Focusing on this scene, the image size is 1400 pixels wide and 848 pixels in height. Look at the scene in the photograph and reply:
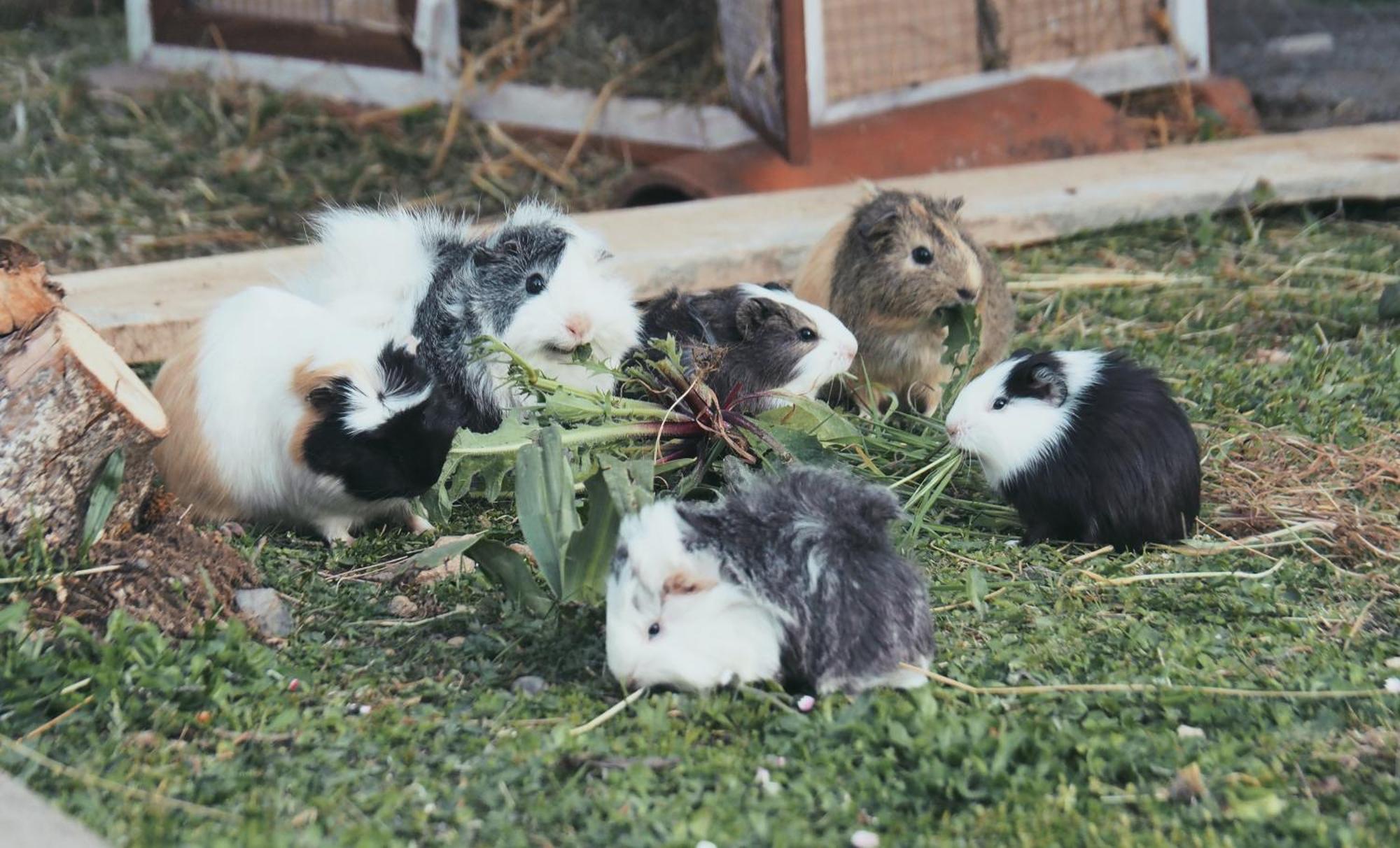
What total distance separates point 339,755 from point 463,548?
1.77 ft

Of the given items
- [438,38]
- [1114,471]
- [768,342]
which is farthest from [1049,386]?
[438,38]

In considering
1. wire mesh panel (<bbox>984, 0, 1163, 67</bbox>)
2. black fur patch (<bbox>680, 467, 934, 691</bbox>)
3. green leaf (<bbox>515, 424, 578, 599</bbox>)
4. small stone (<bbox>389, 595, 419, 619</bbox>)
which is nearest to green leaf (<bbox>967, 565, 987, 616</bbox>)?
black fur patch (<bbox>680, 467, 934, 691</bbox>)

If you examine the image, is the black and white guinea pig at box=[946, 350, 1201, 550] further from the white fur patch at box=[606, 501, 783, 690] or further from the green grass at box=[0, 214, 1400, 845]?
the white fur patch at box=[606, 501, 783, 690]

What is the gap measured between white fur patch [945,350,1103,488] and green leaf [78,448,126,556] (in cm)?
179

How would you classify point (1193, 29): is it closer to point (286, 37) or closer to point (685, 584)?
point (286, 37)

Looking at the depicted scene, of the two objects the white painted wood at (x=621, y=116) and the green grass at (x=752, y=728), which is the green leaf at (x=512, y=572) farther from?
the white painted wood at (x=621, y=116)

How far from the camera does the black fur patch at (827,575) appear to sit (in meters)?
2.42

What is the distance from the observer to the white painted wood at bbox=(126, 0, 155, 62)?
24.9ft

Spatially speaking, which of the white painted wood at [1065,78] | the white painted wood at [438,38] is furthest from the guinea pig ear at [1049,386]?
the white painted wood at [438,38]

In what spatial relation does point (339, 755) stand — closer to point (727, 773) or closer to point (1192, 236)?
point (727, 773)

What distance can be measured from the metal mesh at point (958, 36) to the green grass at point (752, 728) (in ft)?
10.6

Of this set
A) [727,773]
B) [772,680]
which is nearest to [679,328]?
[772,680]

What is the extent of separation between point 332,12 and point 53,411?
15.9ft

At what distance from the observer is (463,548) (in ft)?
8.98
